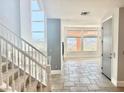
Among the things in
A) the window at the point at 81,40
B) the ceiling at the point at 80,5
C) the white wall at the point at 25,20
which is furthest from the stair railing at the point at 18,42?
the window at the point at 81,40

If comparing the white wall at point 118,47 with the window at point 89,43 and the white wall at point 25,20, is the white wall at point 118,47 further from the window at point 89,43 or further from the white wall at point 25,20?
the window at point 89,43

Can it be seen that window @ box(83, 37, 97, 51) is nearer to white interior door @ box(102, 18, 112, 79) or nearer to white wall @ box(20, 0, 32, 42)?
white interior door @ box(102, 18, 112, 79)

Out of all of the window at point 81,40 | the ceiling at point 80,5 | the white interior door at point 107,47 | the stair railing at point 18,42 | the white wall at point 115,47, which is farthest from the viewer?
the window at point 81,40

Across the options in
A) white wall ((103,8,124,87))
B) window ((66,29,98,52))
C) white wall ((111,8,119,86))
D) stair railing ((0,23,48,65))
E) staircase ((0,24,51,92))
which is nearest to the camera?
staircase ((0,24,51,92))

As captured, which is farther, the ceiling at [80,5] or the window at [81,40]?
the window at [81,40]

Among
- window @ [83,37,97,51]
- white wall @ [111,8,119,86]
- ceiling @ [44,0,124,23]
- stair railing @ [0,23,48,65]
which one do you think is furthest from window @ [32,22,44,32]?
window @ [83,37,97,51]

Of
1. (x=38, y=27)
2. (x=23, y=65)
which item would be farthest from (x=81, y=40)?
(x=23, y=65)

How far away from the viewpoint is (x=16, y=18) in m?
5.43

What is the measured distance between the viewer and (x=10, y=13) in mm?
5461

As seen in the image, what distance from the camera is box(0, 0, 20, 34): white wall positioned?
5.38m

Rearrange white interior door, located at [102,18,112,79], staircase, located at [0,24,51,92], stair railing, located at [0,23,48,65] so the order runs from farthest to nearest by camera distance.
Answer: white interior door, located at [102,18,112,79]
stair railing, located at [0,23,48,65]
staircase, located at [0,24,51,92]

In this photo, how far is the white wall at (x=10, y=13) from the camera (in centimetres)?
538

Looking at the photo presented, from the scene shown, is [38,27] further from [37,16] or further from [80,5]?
[80,5]

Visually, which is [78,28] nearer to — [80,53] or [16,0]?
[80,53]
